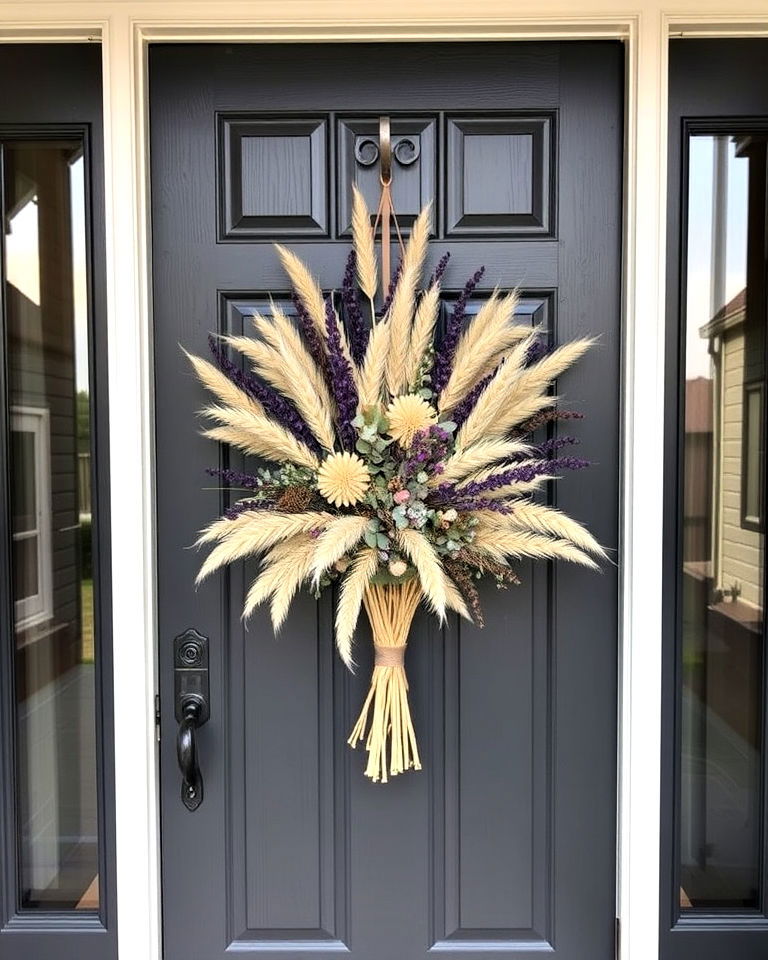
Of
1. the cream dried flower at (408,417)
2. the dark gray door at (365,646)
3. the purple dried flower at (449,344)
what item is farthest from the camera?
the dark gray door at (365,646)

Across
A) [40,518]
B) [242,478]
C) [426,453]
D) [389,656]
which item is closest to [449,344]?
[426,453]

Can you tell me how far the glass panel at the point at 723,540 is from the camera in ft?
4.07

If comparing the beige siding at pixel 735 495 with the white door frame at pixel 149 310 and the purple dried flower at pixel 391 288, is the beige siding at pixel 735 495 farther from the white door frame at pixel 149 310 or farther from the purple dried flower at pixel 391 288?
the purple dried flower at pixel 391 288

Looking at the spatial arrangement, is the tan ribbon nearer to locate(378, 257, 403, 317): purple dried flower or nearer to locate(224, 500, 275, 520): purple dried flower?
locate(224, 500, 275, 520): purple dried flower

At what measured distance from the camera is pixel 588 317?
1.23 m

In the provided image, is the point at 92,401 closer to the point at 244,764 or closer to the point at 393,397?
the point at 393,397

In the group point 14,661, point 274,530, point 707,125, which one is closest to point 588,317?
point 707,125

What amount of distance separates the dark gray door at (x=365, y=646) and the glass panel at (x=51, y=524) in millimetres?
170

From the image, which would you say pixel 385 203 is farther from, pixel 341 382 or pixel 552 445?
pixel 552 445

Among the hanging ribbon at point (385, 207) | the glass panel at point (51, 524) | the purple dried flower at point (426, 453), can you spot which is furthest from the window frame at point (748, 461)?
the glass panel at point (51, 524)

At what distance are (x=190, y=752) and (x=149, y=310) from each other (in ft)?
2.77

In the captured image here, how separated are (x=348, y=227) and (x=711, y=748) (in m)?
1.27

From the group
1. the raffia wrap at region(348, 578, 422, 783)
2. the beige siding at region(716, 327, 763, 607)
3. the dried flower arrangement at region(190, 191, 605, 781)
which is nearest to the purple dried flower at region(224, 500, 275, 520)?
the dried flower arrangement at region(190, 191, 605, 781)

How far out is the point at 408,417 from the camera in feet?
3.35
